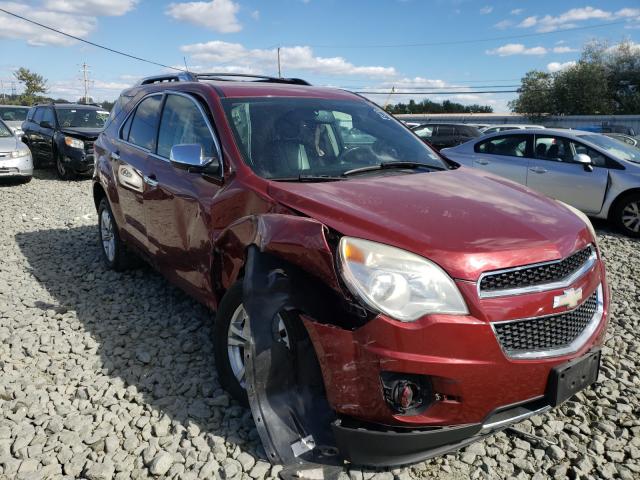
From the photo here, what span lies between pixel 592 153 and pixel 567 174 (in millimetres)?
481

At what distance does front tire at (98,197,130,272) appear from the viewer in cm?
514

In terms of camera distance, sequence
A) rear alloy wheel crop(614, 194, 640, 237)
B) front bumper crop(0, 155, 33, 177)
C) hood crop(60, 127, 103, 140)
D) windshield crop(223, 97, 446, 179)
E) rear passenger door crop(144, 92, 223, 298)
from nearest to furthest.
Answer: windshield crop(223, 97, 446, 179), rear passenger door crop(144, 92, 223, 298), rear alloy wheel crop(614, 194, 640, 237), front bumper crop(0, 155, 33, 177), hood crop(60, 127, 103, 140)

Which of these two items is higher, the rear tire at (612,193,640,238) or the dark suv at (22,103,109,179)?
the dark suv at (22,103,109,179)

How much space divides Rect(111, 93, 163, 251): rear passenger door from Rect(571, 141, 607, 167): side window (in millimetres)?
6503

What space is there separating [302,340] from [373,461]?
590mm

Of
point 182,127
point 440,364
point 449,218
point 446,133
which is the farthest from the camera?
point 446,133

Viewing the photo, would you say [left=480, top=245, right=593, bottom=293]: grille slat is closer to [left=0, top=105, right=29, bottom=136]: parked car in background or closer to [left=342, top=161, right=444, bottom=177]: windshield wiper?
[left=342, top=161, right=444, bottom=177]: windshield wiper

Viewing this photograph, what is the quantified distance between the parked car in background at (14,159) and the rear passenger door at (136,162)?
7919 mm

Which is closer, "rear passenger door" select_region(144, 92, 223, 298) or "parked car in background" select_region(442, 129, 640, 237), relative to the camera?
"rear passenger door" select_region(144, 92, 223, 298)

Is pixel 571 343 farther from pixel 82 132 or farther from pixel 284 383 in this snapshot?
pixel 82 132

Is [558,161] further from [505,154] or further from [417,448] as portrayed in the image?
[417,448]

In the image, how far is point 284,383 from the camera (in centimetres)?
245

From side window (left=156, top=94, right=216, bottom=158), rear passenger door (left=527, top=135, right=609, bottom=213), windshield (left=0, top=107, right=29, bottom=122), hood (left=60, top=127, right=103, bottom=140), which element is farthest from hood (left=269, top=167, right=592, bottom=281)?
windshield (left=0, top=107, right=29, bottom=122)

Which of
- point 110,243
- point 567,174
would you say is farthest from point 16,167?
point 567,174
